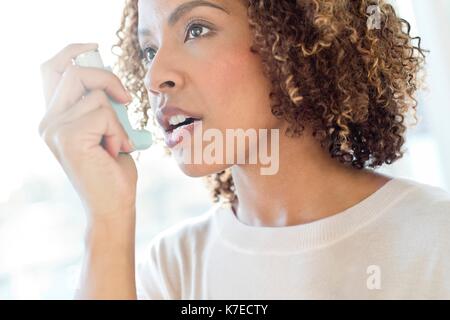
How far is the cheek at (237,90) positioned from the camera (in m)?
0.83

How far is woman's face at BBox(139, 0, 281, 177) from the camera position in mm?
827

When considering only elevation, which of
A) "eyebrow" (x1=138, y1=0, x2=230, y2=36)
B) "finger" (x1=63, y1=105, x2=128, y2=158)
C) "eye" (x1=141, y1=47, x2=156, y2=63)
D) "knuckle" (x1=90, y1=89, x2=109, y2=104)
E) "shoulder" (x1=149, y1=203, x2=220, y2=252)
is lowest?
"shoulder" (x1=149, y1=203, x2=220, y2=252)

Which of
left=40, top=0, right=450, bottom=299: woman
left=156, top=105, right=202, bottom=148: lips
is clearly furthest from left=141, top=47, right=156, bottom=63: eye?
left=156, top=105, right=202, bottom=148: lips

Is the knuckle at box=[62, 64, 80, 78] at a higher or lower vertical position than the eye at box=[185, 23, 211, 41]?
lower

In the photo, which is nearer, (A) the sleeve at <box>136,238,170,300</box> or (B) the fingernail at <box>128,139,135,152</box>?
(B) the fingernail at <box>128,139,135,152</box>

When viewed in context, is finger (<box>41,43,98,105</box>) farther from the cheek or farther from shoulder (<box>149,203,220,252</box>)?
shoulder (<box>149,203,220,252</box>)

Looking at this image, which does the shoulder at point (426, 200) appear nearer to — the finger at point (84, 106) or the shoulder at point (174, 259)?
the shoulder at point (174, 259)

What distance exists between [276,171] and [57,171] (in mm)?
474

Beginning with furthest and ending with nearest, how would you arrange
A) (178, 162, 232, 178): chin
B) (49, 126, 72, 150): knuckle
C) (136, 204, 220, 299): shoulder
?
(136, 204, 220, 299): shoulder, (178, 162, 232, 178): chin, (49, 126, 72, 150): knuckle

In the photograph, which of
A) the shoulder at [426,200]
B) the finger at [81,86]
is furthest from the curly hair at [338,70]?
the finger at [81,86]

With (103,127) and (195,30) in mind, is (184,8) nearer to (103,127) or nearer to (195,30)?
(195,30)

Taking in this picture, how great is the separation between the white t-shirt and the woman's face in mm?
171

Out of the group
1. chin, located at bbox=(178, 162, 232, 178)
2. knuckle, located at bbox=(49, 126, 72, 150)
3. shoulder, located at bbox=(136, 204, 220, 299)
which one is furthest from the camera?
shoulder, located at bbox=(136, 204, 220, 299)
